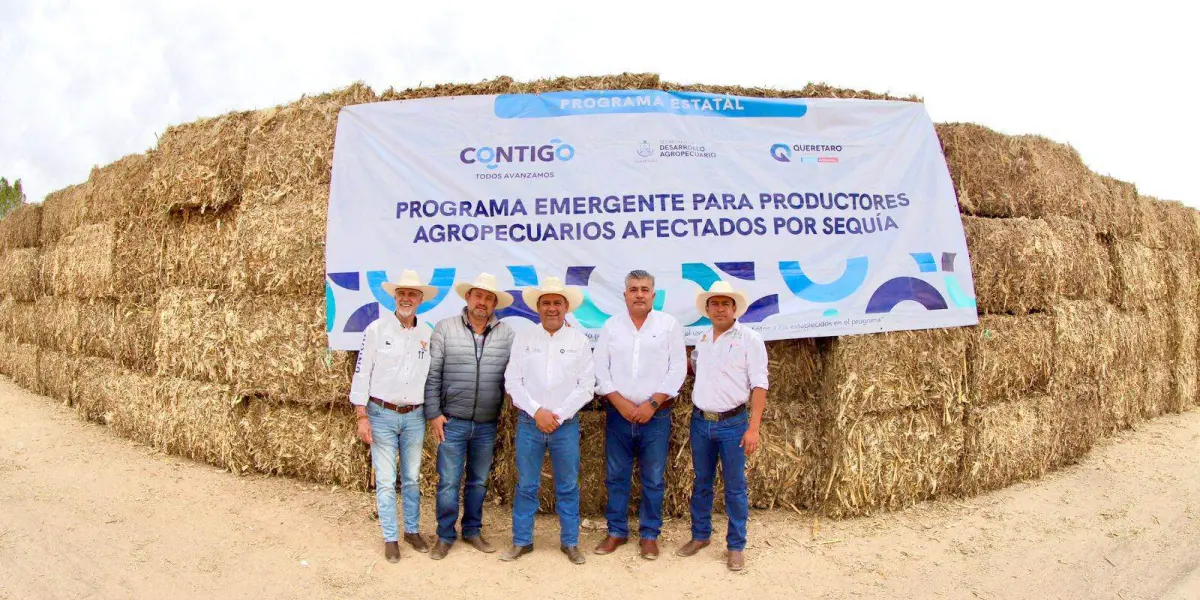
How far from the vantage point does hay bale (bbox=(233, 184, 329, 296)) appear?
5.86 metres

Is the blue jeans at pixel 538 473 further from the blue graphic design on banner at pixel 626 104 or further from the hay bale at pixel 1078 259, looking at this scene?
the hay bale at pixel 1078 259

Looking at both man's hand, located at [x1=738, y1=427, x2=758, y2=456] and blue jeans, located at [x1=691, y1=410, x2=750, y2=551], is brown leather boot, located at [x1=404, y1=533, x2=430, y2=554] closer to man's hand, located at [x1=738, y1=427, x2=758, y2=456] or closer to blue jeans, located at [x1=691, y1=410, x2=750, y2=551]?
blue jeans, located at [x1=691, y1=410, x2=750, y2=551]

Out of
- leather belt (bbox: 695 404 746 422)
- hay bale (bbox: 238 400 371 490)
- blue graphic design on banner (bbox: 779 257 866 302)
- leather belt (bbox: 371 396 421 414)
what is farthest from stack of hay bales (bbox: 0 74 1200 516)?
leather belt (bbox: 371 396 421 414)

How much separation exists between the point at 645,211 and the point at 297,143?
3384 mm

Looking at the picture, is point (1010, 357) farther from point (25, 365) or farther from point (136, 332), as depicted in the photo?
point (25, 365)

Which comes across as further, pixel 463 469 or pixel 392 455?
pixel 463 469

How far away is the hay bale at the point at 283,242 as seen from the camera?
5859mm

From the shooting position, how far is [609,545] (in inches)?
187

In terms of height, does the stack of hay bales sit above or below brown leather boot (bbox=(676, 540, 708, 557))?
above

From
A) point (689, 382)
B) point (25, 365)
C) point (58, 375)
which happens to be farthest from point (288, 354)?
point (25, 365)

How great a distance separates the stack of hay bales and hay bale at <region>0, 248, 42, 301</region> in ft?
16.1

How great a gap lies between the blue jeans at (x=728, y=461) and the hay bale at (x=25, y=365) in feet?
37.2

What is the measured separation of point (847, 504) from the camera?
541 cm

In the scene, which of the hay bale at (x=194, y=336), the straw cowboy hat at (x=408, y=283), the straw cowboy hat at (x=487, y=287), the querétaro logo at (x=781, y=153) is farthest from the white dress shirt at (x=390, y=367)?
the querétaro logo at (x=781, y=153)
